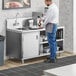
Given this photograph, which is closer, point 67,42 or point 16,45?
point 16,45

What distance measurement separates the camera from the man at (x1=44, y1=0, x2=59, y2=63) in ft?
17.8

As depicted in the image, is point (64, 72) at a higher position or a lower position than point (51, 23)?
lower

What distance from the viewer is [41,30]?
19.4 ft

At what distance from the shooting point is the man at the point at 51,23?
17.8 ft

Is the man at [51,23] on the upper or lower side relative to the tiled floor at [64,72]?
upper

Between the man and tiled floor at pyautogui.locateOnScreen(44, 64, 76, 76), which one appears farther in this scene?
the man

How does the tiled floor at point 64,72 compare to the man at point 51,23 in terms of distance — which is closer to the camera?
the tiled floor at point 64,72

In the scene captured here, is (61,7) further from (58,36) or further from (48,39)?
(48,39)

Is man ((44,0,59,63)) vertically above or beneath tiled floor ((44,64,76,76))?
above

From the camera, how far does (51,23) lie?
18.2ft

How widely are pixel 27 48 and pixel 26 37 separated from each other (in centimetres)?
26

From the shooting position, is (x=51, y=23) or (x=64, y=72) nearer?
(x=64, y=72)

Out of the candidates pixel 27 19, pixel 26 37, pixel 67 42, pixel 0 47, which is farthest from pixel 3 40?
pixel 67 42

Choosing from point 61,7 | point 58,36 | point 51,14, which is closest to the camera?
point 51,14
